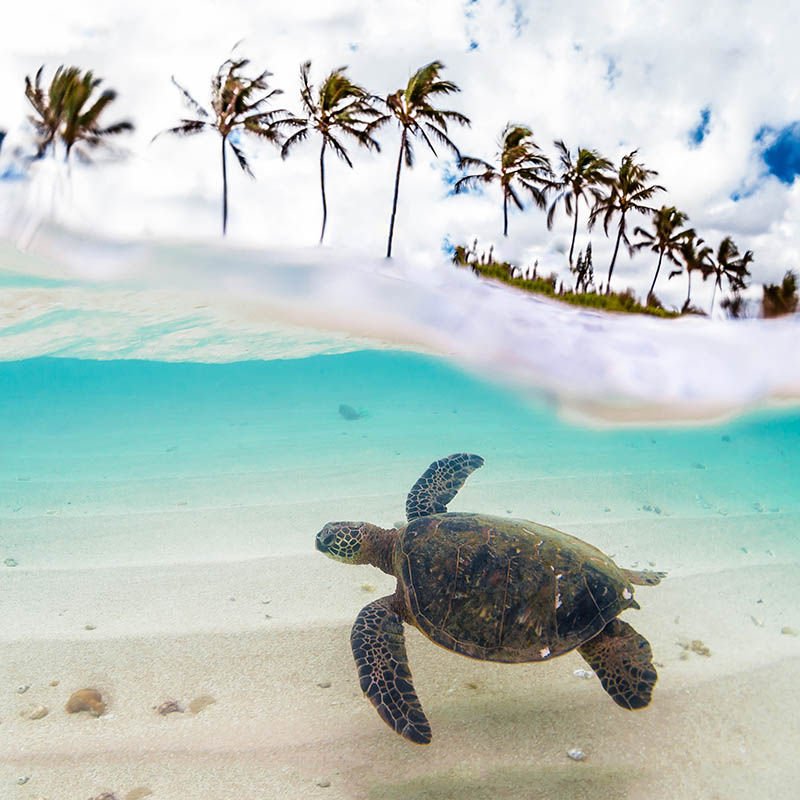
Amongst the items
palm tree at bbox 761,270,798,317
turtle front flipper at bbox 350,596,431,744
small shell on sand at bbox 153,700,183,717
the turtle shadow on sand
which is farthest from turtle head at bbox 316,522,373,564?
palm tree at bbox 761,270,798,317

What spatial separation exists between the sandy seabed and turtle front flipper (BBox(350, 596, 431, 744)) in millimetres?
282

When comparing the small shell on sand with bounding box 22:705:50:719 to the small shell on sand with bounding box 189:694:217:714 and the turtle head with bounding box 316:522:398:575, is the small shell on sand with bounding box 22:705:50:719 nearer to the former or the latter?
the small shell on sand with bounding box 189:694:217:714

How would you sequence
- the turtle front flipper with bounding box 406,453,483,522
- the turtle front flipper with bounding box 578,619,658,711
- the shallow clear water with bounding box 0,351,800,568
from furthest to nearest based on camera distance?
the shallow clear water with bounding box 0,351,800,568 → the turtle front flipper with bounding box 406,453,483,522 → the turtle front flipper with bounding box 578,619,658,711

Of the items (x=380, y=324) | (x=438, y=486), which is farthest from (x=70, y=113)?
(x=438, y=486)

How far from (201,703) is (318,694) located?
68 centimetres

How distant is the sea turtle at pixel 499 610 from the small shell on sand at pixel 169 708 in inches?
42.7

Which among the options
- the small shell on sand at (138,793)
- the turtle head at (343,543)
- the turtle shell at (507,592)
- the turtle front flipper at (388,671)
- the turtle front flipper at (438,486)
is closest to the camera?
the small shell on sand at (138,793)

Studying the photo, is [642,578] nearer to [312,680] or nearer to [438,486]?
[438,486]

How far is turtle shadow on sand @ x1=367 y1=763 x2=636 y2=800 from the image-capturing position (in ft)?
8.02

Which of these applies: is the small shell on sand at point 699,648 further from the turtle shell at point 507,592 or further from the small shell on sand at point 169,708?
the small shell on sand at point 169,708

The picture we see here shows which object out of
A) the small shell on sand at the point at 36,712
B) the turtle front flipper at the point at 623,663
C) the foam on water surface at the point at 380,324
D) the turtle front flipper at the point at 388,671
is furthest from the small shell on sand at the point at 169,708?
the foam on water surface at the point at 380,324

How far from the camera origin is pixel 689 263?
3372 cm

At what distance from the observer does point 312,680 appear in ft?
10.2

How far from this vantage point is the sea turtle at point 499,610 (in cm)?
275
